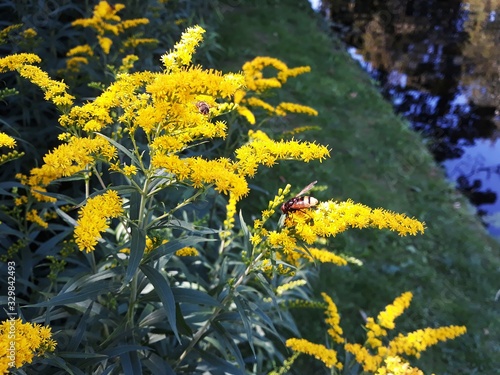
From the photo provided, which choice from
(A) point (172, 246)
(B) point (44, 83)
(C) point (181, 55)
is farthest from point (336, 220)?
(B) point (44, 83)

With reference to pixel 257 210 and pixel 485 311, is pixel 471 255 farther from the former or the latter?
pixel 257 210

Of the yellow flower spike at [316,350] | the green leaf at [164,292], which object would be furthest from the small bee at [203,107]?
the yellow flower spike at [316,350]

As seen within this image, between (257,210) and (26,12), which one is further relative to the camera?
(257,210)

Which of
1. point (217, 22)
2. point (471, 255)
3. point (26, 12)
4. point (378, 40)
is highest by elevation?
point (378, 40)

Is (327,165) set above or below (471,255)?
above

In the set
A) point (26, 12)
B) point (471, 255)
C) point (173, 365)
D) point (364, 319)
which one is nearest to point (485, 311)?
point (471, 255)

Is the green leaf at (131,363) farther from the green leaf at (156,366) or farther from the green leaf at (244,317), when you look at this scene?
the green leaf at (244,317)

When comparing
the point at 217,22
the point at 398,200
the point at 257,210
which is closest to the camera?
the point at 257,210
